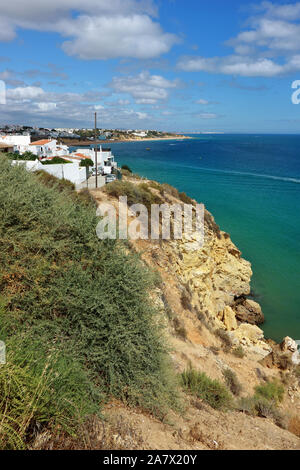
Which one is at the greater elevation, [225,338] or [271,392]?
[225,338]

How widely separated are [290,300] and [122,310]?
18253mm

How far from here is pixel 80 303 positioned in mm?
5090

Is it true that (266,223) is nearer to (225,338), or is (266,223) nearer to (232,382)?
(225,338)

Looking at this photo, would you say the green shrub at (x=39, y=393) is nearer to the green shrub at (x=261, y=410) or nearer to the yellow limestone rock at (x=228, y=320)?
the green shrub at (x=261, y=410)

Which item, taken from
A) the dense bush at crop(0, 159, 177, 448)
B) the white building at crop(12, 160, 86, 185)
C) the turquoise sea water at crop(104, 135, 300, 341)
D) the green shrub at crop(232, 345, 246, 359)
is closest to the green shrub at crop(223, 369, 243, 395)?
the green shrub at crop(232, 345, 246, 359)

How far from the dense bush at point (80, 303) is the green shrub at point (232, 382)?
4.13 metres

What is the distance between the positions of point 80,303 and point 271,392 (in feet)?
27.2

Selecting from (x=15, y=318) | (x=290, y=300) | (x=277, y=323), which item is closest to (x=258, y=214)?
(x=290, y=300)

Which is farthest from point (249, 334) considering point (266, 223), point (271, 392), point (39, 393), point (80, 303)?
point (266, 223)

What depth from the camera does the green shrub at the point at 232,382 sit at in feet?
29.7

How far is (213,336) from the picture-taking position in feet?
40.7

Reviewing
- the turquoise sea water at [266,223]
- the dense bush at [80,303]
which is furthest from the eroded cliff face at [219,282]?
the dense bush at [80,303]

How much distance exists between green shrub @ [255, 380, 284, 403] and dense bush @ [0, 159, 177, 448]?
5.49 m

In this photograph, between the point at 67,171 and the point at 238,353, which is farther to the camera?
the point at 67,171
